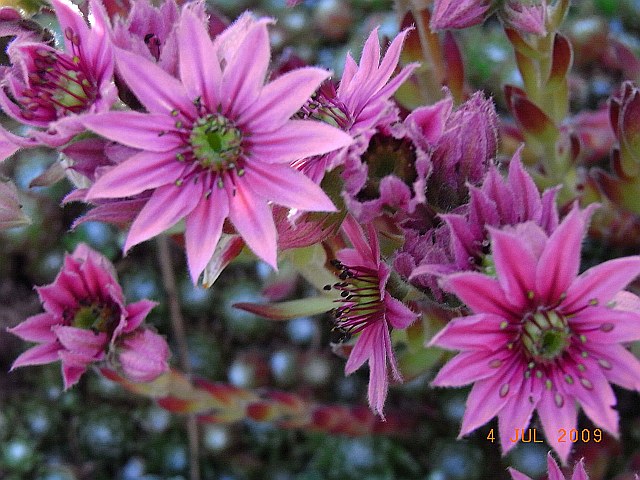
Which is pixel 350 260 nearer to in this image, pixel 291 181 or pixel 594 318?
pixel 291 181

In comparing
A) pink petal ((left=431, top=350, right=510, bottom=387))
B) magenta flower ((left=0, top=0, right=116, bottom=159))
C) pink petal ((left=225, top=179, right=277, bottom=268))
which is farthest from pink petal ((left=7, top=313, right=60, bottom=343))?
pink petal ((left=431, top=350, right=510, bottom=387))

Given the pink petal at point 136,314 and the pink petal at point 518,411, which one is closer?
the pink petal at point 518,411

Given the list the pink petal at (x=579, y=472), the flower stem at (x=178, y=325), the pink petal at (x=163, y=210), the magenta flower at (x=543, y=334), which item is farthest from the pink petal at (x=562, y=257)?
the flower stem at (x=178, y=325)

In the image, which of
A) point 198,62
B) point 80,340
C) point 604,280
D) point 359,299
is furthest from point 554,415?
point 80,340

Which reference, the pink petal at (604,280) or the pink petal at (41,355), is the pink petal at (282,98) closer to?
the pink petal at (604,280)

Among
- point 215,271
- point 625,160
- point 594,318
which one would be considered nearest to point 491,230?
point 594,318

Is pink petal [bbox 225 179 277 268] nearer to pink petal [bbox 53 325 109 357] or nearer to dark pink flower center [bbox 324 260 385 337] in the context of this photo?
dark pink flower center [bbox 324 260 385 337]
